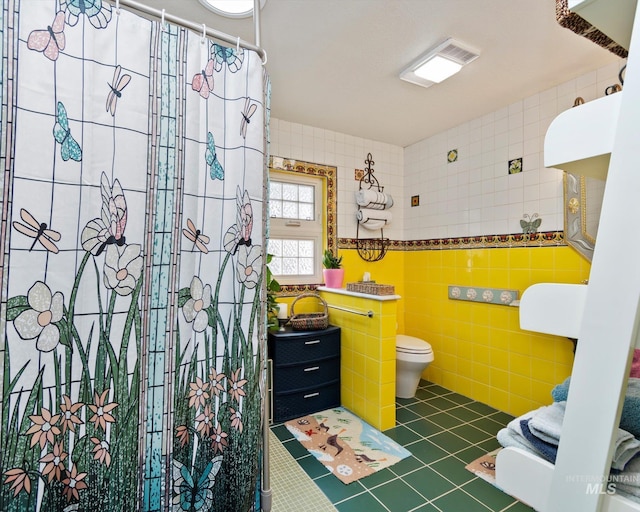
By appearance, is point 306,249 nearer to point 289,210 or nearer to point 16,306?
point 289,210

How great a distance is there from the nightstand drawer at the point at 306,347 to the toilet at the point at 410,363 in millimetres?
540

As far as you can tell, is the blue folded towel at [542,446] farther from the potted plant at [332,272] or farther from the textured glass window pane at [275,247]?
the textured glass window pane at [275,247]

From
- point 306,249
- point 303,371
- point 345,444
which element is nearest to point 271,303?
point 303,371

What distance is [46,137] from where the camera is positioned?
78 cm

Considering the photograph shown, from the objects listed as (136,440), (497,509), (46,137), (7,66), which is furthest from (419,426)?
(7,66)

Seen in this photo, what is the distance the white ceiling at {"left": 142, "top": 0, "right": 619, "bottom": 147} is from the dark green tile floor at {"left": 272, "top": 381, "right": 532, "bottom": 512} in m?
2.39

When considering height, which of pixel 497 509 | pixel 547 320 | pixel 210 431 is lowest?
pixel 497 509

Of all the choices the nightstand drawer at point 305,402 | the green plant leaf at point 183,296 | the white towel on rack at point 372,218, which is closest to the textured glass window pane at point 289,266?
the white towel on rack at point 372,218

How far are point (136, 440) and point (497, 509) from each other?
1.65m

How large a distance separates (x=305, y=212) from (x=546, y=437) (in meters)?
2.67

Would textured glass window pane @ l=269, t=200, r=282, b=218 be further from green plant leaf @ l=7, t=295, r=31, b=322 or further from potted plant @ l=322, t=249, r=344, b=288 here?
green plant leaf @ l=7, t=295, r=31, b=322

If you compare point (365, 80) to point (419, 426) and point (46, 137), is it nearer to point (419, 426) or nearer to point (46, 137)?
point (46, 137)

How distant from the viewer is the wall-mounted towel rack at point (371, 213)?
10.2 ft

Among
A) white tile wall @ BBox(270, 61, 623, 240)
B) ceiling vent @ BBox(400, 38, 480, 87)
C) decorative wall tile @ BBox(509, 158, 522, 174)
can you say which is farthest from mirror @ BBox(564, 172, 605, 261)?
ceiling vent @ BBox(400, 38, 480, 87)
